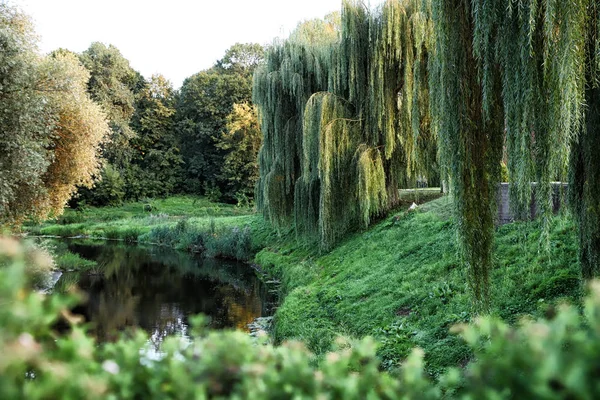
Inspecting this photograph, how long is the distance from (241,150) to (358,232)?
2850cm

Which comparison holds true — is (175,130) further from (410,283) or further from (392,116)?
(410,283)

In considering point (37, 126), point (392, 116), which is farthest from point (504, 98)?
point (37, 126)

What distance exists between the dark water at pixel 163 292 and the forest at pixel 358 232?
14 cm

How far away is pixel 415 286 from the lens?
29.3ft

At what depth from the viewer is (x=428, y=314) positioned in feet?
Result: 24.9

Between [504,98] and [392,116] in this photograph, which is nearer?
[504,98]

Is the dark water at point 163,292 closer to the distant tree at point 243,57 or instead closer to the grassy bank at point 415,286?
the grassy bank at point 415,286

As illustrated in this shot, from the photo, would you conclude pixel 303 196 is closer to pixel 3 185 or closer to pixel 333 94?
pixel 333 94

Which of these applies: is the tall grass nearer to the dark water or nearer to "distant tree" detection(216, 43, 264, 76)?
the dark water

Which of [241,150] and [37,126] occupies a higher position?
[241,150]

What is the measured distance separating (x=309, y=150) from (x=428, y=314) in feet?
22.1

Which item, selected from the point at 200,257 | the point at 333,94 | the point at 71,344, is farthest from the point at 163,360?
the point at 200,257

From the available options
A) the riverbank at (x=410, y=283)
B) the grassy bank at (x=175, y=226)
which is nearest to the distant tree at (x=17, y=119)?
the riverbank at (x=410, y=283)

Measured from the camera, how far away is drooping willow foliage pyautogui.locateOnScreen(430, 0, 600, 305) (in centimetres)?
402
